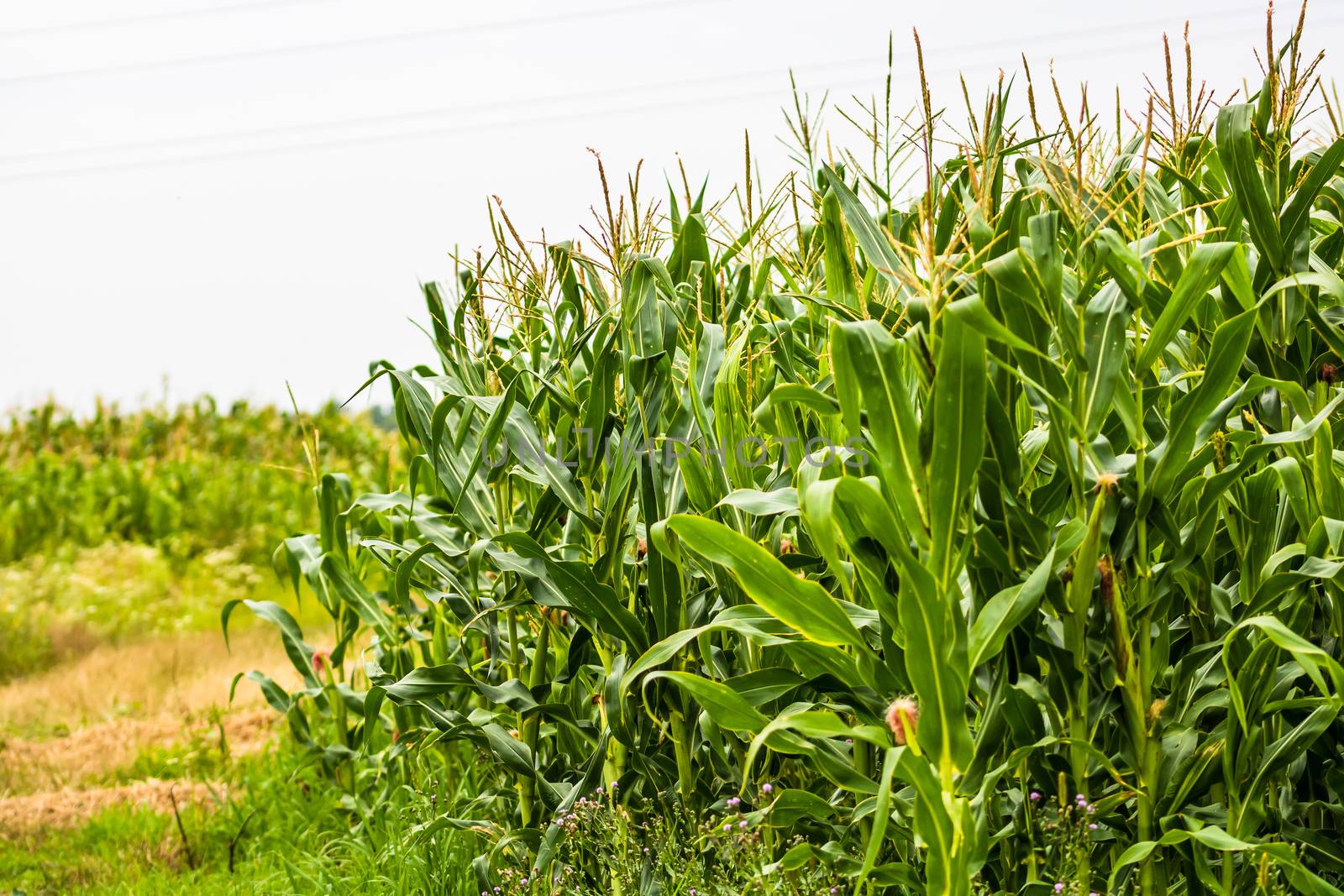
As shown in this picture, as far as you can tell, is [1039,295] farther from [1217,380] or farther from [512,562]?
[512,562]

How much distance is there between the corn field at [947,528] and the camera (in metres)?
1.57

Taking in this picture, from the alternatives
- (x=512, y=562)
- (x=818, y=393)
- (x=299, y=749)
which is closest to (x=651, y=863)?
(x=512, y=562)

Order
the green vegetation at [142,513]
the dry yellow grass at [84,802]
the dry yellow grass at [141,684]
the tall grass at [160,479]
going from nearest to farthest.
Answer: the dry yellow grass at [84,802] < the dry yellow grass at [141,684] < the green vegetation at [142,513] < the tall grass at [160,479]

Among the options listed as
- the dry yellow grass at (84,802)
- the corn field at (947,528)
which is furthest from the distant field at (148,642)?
the corn field at (947,528)

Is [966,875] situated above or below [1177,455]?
below

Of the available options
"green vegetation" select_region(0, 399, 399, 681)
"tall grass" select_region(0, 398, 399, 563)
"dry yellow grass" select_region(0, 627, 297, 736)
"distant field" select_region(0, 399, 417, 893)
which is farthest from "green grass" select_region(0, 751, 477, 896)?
"tall grass" select_region(0, 398, 399, 563)

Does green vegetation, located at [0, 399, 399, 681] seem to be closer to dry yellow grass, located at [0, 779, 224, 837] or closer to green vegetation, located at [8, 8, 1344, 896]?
dry yellow grass, located at [0, 779, 224, 837]

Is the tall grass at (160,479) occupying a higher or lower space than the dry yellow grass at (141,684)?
higher

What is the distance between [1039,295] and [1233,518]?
617 mm

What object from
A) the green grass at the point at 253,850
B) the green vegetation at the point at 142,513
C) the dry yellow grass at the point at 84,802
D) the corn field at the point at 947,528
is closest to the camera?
the corn field at the point at 947,528

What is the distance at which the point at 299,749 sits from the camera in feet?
12.6

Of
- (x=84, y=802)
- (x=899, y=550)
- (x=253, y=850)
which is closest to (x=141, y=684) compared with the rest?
(x=84, y=802)

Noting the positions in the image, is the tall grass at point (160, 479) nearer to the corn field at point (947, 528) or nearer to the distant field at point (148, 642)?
the distant field at point (148, 642)

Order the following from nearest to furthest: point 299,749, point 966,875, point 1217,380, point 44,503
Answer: point 966,875
point 1217,380
point 299,749
point 44,503
